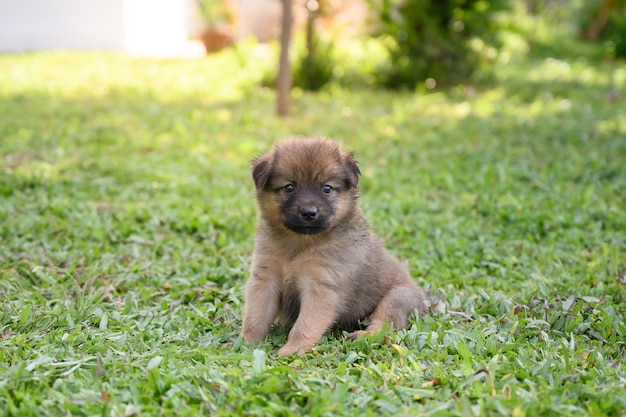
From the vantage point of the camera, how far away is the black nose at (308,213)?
175 inches

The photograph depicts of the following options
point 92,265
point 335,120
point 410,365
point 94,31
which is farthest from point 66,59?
point 410,365

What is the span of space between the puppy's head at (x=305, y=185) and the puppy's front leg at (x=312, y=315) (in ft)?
1.13

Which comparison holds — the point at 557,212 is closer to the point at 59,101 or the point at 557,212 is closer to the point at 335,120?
the point at 335,120

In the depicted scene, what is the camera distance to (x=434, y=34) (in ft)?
47.3

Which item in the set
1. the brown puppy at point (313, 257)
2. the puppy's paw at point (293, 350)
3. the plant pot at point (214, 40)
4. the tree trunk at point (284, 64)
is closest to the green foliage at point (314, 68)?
the tree trunk at point (284, 64)

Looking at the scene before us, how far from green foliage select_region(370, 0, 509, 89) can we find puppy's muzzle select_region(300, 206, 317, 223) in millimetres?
10591

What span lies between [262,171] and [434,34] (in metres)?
10.6

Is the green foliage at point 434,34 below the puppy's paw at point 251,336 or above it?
above

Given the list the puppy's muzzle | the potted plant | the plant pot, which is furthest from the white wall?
the puppy's muzzle

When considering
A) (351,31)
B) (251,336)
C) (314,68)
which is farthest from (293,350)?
(351,31)

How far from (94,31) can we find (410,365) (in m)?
19.6

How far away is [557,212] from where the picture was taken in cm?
754

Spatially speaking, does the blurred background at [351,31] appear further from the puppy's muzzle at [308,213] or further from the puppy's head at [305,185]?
the puppy's muzzle at [308,213]

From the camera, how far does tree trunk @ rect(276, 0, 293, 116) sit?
11781 mm
